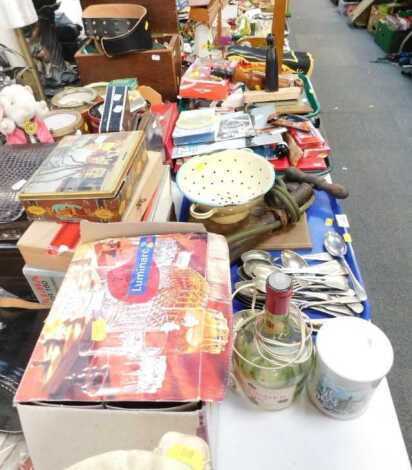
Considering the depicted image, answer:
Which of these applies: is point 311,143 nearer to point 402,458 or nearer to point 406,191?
point 402,458

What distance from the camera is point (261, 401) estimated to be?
1.69ft

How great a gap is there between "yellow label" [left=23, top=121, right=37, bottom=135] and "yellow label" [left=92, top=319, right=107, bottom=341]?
54 cm

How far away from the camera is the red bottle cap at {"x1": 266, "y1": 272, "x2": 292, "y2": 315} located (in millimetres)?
386

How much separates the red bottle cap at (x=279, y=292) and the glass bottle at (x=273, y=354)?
0.06 feet

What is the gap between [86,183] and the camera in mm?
575

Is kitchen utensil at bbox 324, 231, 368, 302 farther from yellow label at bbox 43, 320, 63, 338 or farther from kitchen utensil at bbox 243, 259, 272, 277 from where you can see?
yellow label at bbox 43, 320, 63, 338

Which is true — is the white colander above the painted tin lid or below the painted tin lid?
above

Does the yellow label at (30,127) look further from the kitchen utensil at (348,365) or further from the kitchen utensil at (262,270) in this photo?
the kitchen utensil at (348,365)

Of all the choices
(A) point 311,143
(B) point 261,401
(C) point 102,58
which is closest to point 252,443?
(B) point 261,401

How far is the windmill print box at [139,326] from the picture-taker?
365 millimetres

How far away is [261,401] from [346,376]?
0.14 meters

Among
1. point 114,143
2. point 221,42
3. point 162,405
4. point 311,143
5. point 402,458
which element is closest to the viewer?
point 162,405

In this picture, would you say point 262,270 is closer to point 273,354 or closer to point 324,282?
→ point 324,282

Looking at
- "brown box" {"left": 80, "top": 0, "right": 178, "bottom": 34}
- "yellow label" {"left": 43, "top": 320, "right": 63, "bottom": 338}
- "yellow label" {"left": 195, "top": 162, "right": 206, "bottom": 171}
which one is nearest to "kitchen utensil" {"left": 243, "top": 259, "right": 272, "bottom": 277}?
"yellow label" {"left": 195, "top": 162, "right": 206, "bottom": 171}
